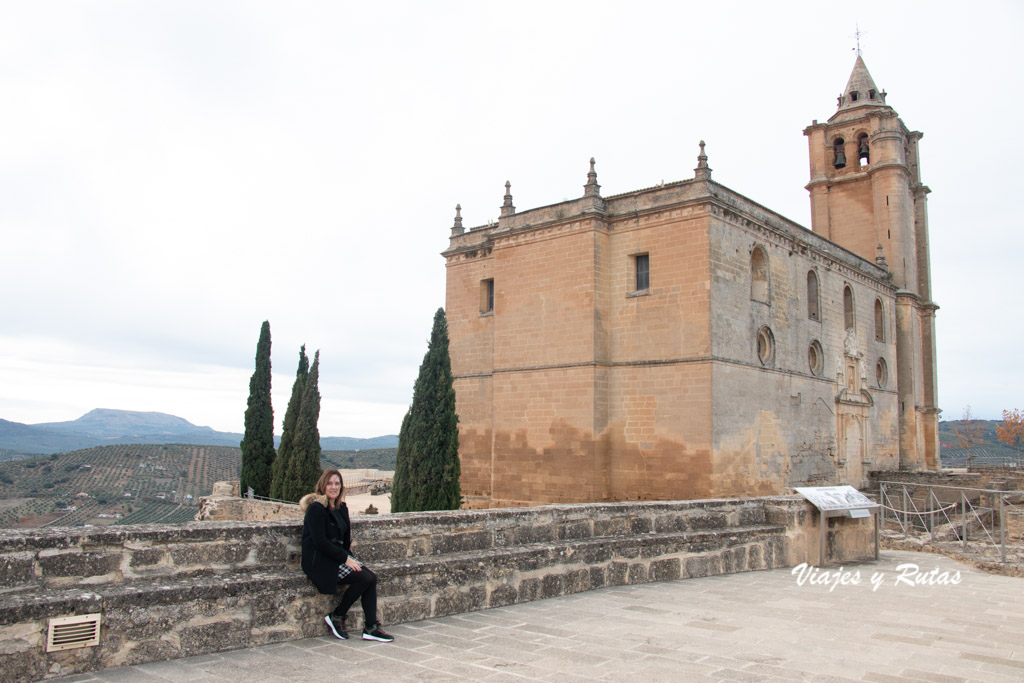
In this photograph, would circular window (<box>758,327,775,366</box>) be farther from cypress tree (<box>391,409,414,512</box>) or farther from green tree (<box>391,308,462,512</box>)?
cypress tree (<box>391,409,414,512</box>)

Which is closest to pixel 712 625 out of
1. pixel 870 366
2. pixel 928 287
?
pixel 870 366

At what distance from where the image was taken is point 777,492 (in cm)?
1881

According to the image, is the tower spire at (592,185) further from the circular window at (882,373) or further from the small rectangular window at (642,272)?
the circular window at (882,373)

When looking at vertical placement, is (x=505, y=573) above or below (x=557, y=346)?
below

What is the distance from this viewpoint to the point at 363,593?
4980 mm

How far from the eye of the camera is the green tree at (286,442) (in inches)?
987

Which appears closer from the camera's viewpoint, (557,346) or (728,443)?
(728,443)

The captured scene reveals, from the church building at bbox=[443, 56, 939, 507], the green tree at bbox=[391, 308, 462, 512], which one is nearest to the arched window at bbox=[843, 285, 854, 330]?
the church building at bbox=[443, 56, 939, 507]

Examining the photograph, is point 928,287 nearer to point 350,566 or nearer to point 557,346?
point 557,346

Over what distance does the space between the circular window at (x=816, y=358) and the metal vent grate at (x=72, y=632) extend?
21.3m

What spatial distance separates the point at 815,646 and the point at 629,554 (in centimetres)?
240

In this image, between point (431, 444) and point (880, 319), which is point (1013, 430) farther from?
point (431, 444)

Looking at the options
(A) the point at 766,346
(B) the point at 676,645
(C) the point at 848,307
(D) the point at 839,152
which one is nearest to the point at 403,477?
(A) the point at 766,346

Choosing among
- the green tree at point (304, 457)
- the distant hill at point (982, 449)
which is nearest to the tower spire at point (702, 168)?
the green tree at point (304, 457)
